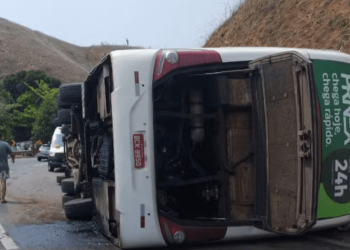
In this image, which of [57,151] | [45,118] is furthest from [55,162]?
[45,118]

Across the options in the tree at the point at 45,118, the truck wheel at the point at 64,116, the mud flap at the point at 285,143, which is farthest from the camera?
the tree at the point at 45,118

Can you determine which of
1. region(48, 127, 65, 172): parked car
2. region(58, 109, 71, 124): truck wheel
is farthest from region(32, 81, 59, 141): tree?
region(58, 109, 71, 124): truck wheel

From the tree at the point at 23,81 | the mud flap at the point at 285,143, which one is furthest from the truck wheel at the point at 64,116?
the tree at the point at 23,81

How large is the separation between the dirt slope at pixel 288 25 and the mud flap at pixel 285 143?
9.87 m

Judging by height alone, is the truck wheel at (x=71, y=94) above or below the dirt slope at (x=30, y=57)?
below

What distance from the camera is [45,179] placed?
20.5 m

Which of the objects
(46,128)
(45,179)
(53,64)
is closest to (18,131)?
(46,128)

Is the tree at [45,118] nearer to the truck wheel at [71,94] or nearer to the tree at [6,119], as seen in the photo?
the tree at [6,119]

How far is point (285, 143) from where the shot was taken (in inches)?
250

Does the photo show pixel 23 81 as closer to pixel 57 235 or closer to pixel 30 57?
Answer: pixel 30 57

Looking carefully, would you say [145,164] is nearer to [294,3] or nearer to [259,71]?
[259,71]

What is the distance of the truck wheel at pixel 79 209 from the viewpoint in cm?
930

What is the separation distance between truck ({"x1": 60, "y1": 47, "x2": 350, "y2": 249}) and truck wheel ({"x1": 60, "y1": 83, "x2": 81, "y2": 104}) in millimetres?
2715

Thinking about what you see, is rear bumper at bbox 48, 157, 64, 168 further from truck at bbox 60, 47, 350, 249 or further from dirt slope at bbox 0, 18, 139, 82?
dirt slope at bbox 0, 18, 139, 82
